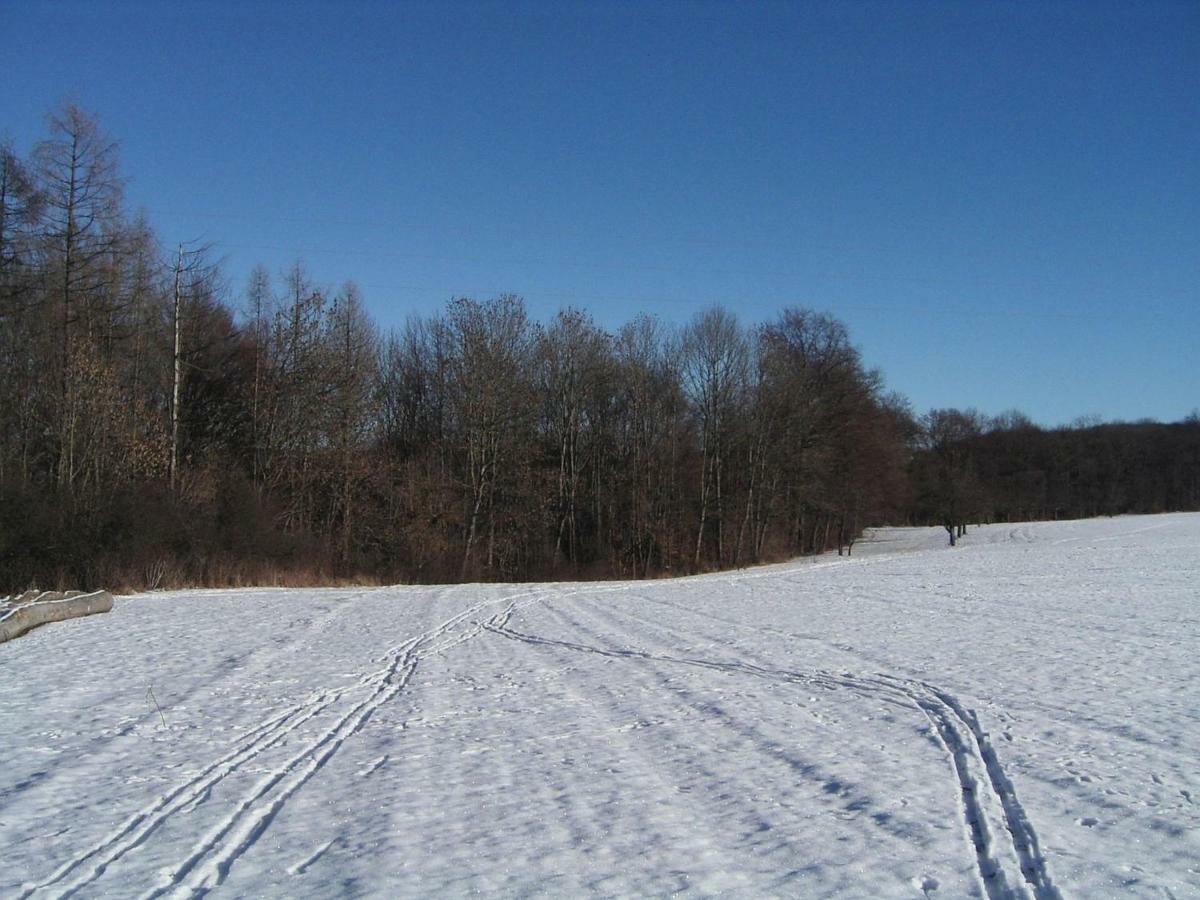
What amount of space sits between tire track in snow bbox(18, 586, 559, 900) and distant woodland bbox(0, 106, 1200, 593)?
59.4 feet

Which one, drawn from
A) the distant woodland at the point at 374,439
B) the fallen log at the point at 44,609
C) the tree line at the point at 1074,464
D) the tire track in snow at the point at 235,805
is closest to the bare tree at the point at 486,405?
the distant woodland at the point at 374,439

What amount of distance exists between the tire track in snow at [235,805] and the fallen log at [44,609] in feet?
27.3

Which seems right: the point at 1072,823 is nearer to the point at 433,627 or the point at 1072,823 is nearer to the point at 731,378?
the point at 433,627

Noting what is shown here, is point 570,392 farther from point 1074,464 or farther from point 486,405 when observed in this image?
point 1074,464

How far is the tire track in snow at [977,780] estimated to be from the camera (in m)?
5.12

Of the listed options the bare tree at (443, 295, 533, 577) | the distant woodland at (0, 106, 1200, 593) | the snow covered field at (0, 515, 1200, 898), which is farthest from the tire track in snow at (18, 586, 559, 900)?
the bare tree at (443, 295, 533, 577)

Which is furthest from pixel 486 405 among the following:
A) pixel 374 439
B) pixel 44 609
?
pixel 44 609

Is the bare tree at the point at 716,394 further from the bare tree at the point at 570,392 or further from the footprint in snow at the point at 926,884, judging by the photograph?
the footprint in snow at the point at 926,884

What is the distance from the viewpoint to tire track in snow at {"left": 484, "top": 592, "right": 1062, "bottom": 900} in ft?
16.8

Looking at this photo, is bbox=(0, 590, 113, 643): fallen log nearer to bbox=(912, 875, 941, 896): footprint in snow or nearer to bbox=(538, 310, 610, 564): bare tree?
bbox=(912, 875, 941, 896): footprint in snow

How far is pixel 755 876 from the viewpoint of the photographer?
525 cm

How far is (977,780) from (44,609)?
17.2m

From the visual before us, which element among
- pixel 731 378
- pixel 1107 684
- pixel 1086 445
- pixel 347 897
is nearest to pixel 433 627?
pixel 1107 684

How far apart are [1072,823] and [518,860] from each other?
3.62 meters
